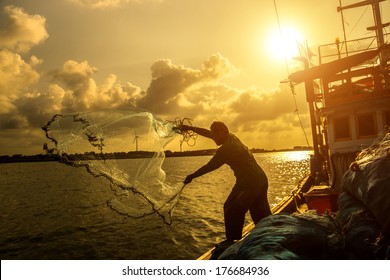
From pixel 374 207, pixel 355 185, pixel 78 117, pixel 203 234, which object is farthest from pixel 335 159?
pixel 78 117

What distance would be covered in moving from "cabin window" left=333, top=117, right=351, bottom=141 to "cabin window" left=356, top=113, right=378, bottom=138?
39 cm

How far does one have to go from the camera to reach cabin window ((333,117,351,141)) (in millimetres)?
13680

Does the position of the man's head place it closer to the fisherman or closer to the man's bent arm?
the fisherman

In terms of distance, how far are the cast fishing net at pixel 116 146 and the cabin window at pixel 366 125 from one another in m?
9.66

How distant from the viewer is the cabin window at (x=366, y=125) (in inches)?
520

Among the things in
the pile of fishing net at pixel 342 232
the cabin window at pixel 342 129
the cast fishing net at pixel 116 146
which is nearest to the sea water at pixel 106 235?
the cast fishing net at pixel 116 146

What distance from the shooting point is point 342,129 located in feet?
45.3

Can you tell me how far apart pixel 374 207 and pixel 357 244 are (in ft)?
1.63

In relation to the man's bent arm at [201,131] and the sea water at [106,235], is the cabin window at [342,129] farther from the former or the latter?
the man's bent arm at [201,131]

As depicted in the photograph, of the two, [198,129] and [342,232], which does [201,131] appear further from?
[342,232]

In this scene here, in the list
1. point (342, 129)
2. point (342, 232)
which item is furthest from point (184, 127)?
point (342, 129)

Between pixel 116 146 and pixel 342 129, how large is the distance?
34.0ft

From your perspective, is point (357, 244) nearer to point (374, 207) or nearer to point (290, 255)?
point (374, 207)

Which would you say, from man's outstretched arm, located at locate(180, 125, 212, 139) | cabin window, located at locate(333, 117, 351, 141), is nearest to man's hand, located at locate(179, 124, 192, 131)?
man's outstretched arm, located at locate(180, 125, 212, 139)
